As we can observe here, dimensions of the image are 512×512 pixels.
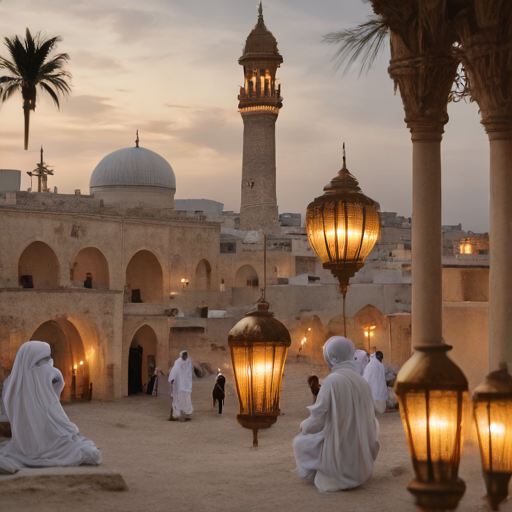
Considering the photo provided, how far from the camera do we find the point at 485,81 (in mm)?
6777


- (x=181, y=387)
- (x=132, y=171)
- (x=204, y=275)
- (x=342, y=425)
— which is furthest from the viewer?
(x=132, y=171)

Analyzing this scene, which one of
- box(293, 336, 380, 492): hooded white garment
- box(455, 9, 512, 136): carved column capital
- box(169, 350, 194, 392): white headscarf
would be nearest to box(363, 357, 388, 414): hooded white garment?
box(169, 350, 194, 392): white headscarf

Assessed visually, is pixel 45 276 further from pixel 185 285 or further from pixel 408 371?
pixel 408 371

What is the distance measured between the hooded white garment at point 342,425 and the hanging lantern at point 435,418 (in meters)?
5.35

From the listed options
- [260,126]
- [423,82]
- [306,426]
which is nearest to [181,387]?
[306,426]

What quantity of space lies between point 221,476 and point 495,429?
7.10 meters

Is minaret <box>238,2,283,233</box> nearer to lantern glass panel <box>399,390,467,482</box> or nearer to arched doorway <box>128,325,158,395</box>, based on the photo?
arched doorway <box>128,325,158,395</box>

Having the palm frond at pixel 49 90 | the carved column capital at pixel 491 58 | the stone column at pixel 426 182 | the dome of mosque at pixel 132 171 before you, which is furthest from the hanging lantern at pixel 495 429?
the dome of mosque at pixel 132 171

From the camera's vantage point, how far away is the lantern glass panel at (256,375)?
6.53 meters

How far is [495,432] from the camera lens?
3639 millimetres

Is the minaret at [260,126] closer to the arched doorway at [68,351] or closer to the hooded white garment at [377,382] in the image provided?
the arched doorway at [68,351]

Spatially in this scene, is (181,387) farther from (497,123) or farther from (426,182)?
(497,123)

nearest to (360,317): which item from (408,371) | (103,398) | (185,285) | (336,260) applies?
(185,285)

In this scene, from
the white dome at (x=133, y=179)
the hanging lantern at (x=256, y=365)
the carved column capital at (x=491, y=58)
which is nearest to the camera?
the hanging lantern at (x=256, y=365)
